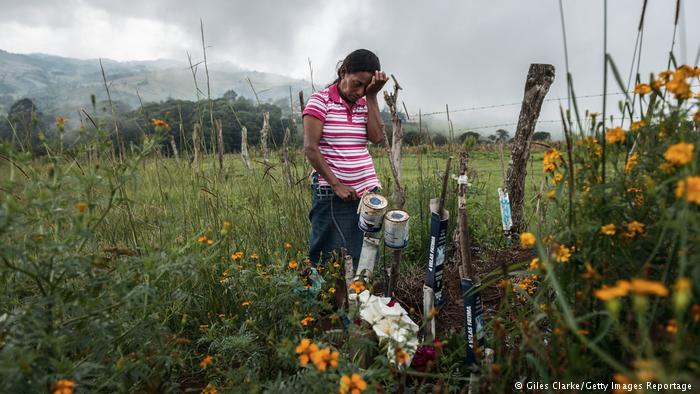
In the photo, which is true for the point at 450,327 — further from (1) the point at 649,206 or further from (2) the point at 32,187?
(2) the point at 32,187

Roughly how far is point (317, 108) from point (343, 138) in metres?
0.25

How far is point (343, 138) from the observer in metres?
2.75

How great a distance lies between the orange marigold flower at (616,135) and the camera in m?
1.21

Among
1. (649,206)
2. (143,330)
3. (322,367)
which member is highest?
(649,206)

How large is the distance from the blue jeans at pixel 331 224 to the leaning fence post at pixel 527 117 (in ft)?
4.28

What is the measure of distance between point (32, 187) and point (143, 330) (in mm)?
637

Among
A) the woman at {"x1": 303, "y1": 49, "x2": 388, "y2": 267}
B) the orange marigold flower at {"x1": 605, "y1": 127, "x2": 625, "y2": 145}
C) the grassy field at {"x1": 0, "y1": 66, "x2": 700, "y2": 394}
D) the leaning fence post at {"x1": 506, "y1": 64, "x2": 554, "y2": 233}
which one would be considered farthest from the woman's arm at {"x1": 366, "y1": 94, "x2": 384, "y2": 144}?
the orange marigold flower at {"x1": 605, "y1": 127, "x2": 625, "y2": 145}

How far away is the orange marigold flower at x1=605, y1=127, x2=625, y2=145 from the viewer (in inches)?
47.6

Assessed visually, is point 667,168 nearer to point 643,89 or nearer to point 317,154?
point 643,89

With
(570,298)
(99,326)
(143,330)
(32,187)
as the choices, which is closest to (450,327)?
(570,298)

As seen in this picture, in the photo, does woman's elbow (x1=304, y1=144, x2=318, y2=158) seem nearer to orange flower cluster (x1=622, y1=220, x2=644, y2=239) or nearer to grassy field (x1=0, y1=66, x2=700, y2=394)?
grassy field (x1=0, y1=66, x2=700, y2=394)

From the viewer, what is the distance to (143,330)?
1.61 m

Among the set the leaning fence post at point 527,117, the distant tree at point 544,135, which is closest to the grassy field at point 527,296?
the leaning fence post at point 527,117

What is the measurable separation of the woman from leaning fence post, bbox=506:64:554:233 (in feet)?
3.70
